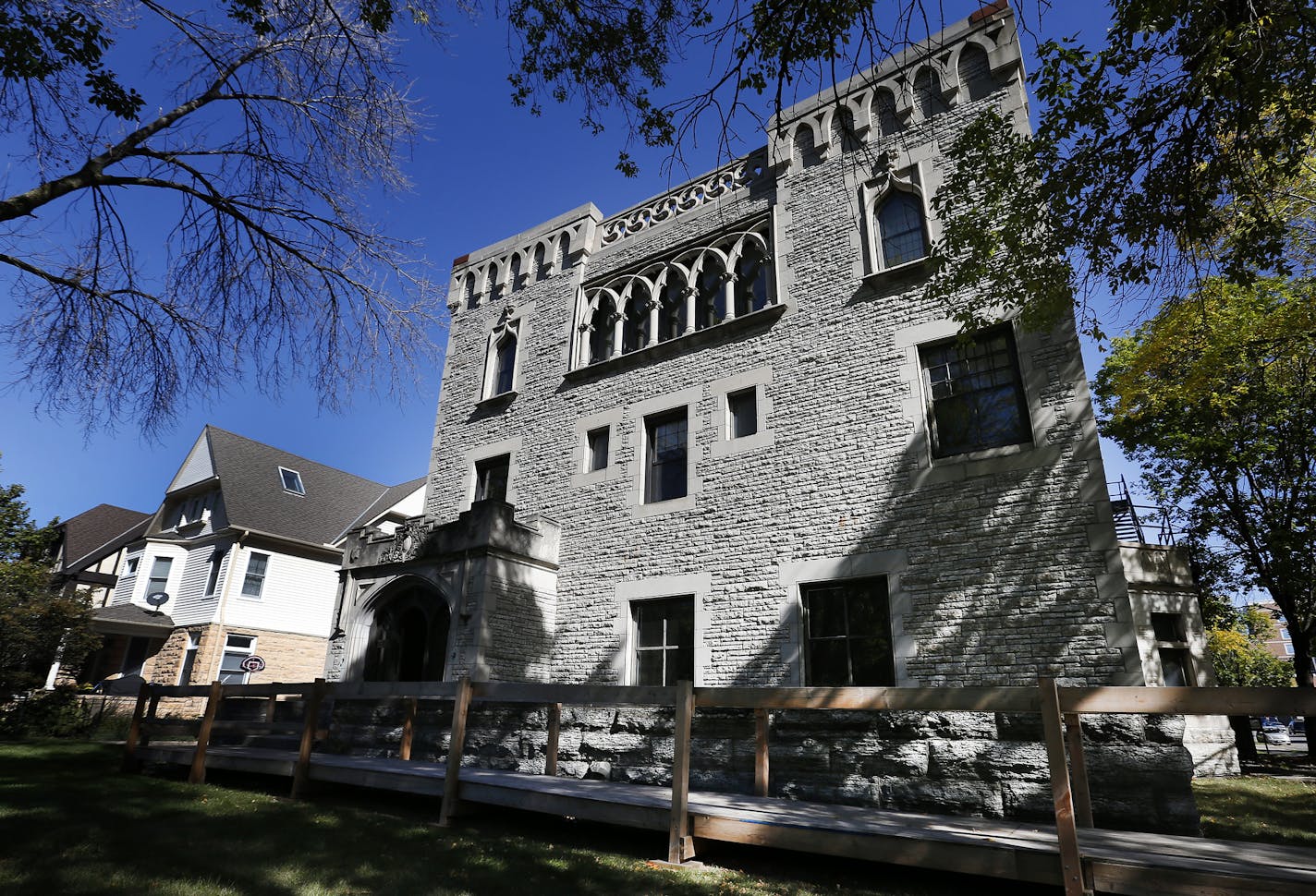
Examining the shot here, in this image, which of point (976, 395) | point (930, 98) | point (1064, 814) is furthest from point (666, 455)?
point (1064, 814)

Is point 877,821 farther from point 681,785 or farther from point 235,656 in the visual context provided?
point 235,656

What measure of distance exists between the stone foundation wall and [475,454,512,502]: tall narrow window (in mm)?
5160

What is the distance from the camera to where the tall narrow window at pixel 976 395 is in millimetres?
9727

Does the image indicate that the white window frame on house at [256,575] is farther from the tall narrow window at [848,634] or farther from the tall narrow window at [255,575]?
the tall narrow window at [848,634]

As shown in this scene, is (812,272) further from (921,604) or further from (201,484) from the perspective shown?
(201,484)

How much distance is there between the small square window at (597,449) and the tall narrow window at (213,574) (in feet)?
54.2

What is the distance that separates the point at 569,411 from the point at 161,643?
1870cm

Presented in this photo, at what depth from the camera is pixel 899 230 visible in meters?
11.7

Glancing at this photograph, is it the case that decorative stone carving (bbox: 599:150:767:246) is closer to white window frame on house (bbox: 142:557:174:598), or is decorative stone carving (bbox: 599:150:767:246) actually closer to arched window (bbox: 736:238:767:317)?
arched window (bbox: 736:238:767:317)

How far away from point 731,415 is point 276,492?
21.1 m

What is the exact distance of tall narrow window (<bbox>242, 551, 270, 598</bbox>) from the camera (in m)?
23.2

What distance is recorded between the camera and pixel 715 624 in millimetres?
11031

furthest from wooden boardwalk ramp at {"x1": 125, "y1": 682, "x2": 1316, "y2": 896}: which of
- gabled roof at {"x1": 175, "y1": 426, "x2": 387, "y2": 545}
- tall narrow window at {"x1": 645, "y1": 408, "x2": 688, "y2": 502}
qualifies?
gabled roof at {"x1": 175, "y1": 426, "x2": 387, "y2": 545}

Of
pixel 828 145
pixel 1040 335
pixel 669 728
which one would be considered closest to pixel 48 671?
pixel 669 728
